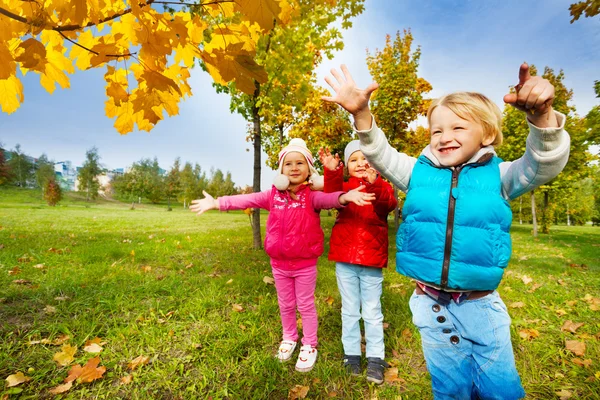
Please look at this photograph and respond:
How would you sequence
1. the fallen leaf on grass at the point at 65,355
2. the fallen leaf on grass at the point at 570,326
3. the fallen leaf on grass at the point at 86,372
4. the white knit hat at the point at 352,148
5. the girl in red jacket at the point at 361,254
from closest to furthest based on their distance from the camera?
the fallen leaf on grass at the point at 86,372 → the fallen leaf on grass at the point at 65,355 → the girl in red jacket at the point at 361,254 → the white knit hat at the point at 352,148 → the fallen leaf on grass at the point at 570,326

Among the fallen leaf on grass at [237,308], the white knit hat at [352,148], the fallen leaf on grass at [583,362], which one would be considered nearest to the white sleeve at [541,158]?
the white knit hat at [352,148]

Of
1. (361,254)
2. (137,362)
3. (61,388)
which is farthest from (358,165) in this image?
(61,388)

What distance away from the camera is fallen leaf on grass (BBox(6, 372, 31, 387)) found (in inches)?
78.0

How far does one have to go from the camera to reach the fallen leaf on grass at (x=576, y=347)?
101 inches

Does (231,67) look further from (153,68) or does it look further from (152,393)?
(152,393)

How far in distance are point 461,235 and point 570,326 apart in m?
2.83

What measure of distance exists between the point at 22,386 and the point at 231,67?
257 centimetres

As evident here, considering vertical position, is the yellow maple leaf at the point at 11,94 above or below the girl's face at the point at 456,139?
above

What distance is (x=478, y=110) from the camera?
1448mm

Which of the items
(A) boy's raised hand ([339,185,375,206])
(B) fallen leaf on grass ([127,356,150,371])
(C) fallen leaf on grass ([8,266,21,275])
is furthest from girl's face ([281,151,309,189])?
(C) fallen leaf on grass ([8,266,21,275])

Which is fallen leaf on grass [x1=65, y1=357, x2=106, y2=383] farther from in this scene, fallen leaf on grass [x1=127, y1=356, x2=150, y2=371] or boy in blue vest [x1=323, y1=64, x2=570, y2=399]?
boy in blue vest [x1=323, y1=64, x2=570, y2=399]

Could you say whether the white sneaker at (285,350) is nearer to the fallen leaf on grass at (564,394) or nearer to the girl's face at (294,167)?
the girl's face at (294,167)

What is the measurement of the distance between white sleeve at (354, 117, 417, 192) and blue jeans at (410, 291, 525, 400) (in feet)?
2.23

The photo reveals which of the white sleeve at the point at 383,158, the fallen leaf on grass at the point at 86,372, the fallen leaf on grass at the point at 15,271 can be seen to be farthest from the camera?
the fallen leaf on grass at the point at 15,271
